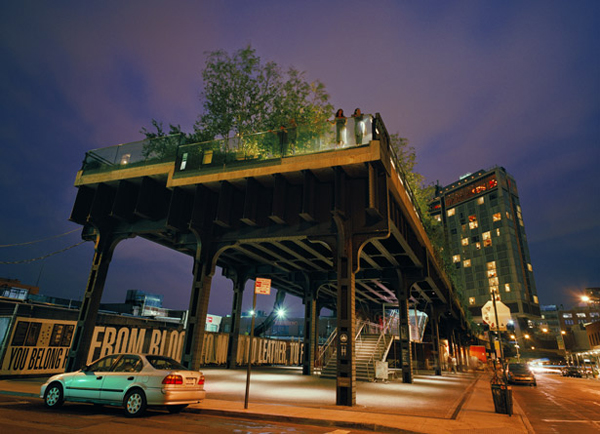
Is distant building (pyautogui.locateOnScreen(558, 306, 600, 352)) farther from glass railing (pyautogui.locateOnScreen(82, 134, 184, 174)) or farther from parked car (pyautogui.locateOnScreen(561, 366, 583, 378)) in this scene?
glass railing (pyautogui.locateOnScreen(82, 134, 184, 174))

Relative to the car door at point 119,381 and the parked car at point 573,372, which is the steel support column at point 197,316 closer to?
the car door at point 119,381

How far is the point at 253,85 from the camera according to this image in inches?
1038

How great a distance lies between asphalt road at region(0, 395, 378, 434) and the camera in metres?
7.33

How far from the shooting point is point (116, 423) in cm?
815

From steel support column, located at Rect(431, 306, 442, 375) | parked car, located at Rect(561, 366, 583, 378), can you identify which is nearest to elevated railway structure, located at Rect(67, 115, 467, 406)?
steel support column, located at Rect(431, 306, 442, 375)

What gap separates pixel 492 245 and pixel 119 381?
13887 cm

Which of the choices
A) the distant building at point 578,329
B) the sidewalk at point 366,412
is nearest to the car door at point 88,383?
the sidewalk at point 366,412

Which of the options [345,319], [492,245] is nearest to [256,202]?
[345,319]

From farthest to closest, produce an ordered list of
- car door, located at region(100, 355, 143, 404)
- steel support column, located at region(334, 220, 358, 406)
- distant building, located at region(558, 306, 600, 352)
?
distant building, located at region(558, 306, 600, 352)
steel support column, located at region(334, 220, 358, 406)
car door, located at region(100, 355, 143, 404)

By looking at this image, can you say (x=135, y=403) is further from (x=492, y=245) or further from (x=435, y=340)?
(x=492, y=245)

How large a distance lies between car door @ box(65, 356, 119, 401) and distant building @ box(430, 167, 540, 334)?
115m

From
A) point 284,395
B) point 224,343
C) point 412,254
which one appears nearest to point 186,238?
point 284,395

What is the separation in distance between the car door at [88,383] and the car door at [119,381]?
18cm

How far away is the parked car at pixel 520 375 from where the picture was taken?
28.5 m
